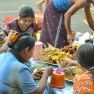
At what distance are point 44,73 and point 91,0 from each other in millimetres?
1219

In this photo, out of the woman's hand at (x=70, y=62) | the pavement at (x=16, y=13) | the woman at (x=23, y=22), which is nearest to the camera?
the woman's hand at (x=70, y=62)

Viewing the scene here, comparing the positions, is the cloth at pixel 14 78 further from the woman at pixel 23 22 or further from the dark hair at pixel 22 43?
the woman at pixel 23 22

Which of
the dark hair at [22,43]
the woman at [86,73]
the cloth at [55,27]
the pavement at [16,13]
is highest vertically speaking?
the dark hair at [22,43]

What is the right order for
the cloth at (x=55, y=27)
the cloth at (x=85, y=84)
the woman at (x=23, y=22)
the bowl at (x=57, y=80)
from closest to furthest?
the cloth at (x=85, y=84)
the bowl at (x=57, y=80)
the woman at (x=23, y=22)
the cloth at (x=55, y=27)

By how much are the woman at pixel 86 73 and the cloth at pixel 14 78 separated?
0.34m

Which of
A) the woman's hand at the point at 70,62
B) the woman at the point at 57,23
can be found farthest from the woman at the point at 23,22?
the woman's hand at the point at 70,62

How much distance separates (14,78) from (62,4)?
141 cm

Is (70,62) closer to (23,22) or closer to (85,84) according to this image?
(85,84)

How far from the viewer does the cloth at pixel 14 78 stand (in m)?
2.00

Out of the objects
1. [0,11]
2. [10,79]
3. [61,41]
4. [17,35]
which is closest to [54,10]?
[61,41]

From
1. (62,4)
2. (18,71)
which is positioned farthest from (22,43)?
(62,4)

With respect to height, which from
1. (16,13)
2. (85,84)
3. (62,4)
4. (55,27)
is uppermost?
(62,4)

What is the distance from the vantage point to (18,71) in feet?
6.56

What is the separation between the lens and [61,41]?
3.30m
